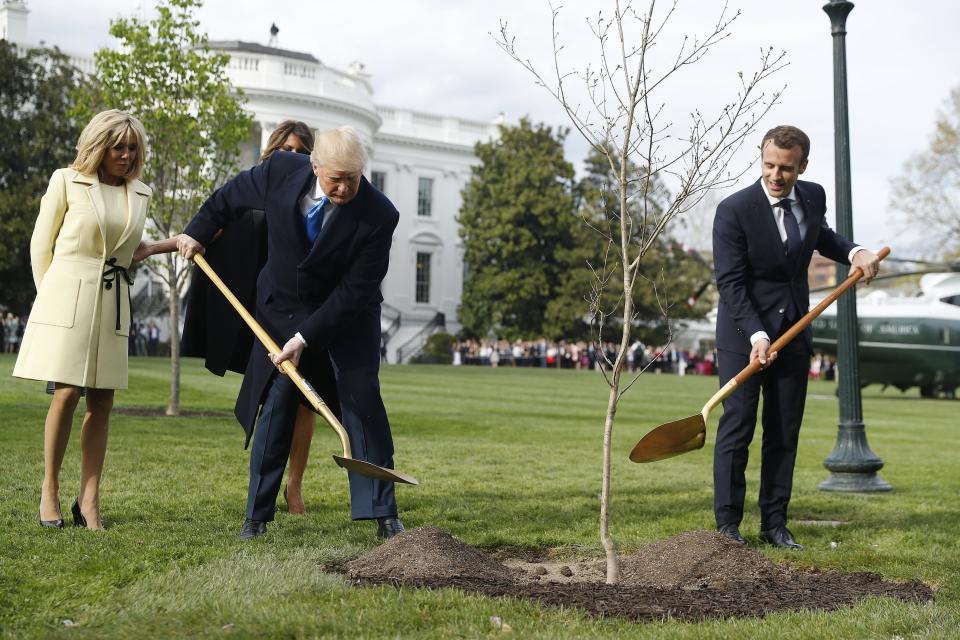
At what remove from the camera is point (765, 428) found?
608cm

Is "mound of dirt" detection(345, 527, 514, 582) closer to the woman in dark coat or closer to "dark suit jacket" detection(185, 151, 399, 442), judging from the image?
"dark suit jacket" detection(185, 151, 399, 442)

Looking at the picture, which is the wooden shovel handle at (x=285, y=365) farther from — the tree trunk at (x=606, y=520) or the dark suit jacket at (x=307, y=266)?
the tree trunk at (x=606, y=520)

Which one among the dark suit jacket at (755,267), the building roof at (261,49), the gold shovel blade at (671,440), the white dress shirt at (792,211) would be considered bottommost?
the gold shovel blade at (671,440)

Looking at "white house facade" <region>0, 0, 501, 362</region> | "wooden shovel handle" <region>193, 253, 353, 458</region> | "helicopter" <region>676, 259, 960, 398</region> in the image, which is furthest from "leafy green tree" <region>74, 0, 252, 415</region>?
"white house facade" <region>0, 0, 501, 362</region>

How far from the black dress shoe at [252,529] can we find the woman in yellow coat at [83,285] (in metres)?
0.73

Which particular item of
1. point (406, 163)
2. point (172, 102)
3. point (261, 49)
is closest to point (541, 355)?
point (406, 163)

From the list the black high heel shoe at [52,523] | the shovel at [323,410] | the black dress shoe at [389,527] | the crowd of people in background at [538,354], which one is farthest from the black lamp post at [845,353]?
the crowd of people in background at [538,354]

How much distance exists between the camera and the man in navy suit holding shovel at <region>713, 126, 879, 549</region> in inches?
230

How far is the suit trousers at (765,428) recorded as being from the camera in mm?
5934

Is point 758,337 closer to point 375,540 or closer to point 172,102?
point 375,540

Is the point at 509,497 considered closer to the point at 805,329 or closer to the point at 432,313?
the point at 805,329

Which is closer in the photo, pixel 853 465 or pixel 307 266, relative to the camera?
pixel 307 266

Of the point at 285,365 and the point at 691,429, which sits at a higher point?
the point at 285,365

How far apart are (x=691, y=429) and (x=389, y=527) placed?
5.08ft
